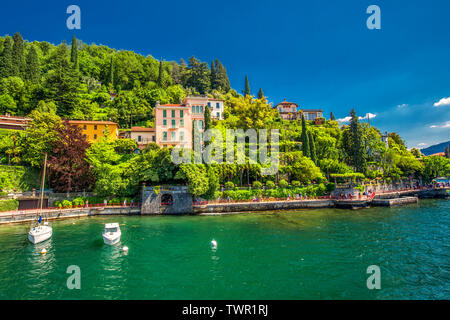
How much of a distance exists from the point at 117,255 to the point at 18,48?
79.4 metres

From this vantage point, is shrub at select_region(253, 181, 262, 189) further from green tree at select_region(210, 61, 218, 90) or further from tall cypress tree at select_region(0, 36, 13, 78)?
tall cypress tree at select_region(0, 36, 13, 78)

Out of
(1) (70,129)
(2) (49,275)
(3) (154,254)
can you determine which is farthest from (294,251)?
(1) (70,129)

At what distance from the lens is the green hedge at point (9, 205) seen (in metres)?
28.2

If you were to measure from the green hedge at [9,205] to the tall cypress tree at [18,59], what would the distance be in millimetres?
49209

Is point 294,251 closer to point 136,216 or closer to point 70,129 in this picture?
point 136,216

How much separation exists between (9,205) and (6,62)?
173 feet

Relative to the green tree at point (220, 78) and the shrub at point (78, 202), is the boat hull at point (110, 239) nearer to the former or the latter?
the shrub at point (78, 202)

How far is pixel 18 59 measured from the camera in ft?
197

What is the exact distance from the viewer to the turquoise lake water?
1124 cm
